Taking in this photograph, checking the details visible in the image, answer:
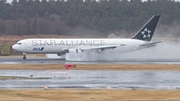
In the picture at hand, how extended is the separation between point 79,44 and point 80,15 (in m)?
63.4

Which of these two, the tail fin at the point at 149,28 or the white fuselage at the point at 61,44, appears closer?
the white fuselage at the point at 61,44

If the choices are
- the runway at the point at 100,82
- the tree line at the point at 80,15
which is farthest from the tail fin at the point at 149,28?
the tree line at the point at 80,15

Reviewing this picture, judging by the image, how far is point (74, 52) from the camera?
67.4 meters

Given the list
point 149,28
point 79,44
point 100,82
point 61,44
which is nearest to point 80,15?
point 149,28

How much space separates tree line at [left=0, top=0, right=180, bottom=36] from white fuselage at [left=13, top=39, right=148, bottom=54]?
3538cm

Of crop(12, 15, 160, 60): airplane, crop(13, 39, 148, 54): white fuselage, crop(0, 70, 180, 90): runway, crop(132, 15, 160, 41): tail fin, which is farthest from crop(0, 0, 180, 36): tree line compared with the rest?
crop(0, 70, 180, 90): runway

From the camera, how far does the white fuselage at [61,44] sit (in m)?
68.4

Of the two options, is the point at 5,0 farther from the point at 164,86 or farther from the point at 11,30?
the point at 164,86

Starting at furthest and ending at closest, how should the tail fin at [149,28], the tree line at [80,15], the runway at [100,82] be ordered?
the tree line at [80,15] < the tail fin at [149,28] < the runway at [100,82]

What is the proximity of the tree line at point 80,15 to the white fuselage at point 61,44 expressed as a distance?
35.4m

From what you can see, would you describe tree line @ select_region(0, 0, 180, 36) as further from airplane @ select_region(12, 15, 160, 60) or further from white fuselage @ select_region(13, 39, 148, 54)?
white fuselage @ select_region(13, 39, 148, 54)

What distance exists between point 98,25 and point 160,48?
141 ft

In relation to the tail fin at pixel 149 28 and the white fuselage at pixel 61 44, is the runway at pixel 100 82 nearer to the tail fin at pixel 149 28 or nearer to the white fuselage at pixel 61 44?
the white fuselage at pixel 61 44

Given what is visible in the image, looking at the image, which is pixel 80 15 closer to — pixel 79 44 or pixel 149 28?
pixel 149 28
